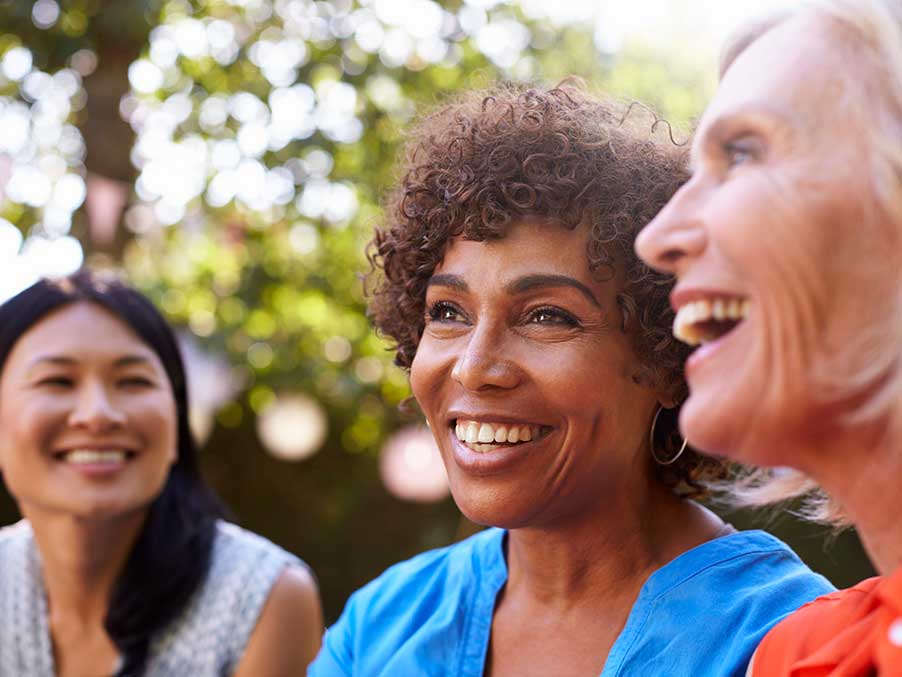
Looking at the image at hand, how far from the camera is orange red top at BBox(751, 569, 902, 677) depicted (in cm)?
126

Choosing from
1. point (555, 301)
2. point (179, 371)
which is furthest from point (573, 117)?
point (179, 371)

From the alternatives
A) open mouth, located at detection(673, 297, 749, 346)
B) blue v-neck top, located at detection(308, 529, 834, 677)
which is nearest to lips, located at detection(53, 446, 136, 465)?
blue v-neck top, located at detection(308, 529, 834, 677)

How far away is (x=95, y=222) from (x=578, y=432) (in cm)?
374

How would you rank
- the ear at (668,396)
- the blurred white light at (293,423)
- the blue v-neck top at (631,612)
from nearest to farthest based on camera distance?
1. the blue v-neck top at (631,612)
2. the ear at (668,396)
3. the blurred white light at (293,423)

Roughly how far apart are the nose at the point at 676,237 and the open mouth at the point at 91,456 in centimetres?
217

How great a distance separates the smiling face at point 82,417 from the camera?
120 inches

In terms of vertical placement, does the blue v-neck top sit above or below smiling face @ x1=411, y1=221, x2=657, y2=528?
below

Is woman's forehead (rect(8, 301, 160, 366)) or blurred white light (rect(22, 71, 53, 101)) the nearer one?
woman's forehead (rect(8, 301, 160, 366))

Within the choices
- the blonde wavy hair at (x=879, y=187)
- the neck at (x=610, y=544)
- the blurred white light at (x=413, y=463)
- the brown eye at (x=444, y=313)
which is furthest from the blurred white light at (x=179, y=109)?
the blonde wavy hair at (x=879, y=187)

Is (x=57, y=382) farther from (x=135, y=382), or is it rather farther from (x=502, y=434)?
(x=502, y=434)

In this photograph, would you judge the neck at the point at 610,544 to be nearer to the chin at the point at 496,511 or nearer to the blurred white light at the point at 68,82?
the chin at the point at 496,511

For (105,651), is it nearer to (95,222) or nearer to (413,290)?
(413,290)

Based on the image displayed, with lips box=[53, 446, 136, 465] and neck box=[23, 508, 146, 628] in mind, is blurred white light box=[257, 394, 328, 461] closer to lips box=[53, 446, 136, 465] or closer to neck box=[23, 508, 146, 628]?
neck box=[23, 508, 146, 628]

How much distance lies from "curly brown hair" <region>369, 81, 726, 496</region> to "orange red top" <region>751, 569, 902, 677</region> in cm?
54
